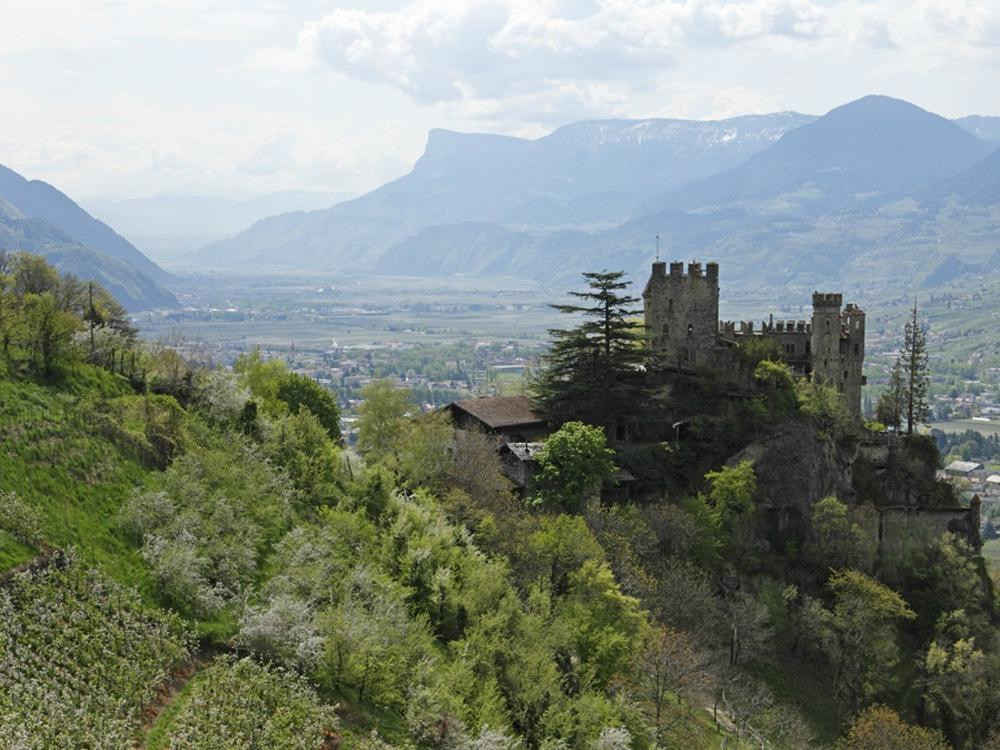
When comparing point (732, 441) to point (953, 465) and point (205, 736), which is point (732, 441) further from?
point (953, 465)

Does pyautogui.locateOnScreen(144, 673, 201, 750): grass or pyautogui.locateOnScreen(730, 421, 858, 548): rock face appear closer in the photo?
pyautogui.locateOnScreen(144, 673, 201, 750): grass

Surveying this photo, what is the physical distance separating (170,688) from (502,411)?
128ft

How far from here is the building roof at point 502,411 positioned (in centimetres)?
6525

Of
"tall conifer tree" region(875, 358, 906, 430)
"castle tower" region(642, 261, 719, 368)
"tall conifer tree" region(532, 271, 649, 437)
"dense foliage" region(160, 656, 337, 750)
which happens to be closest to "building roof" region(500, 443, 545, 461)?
"tall conifer tree" region(532, 271, 649, 437)

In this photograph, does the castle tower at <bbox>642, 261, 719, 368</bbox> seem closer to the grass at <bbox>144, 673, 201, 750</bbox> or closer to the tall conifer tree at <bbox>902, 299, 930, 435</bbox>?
the tall conifer tree at <bbox>902, 299, 930, 435</bbox>

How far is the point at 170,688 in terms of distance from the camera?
29469mm

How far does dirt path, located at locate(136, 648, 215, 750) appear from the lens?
89.8ft

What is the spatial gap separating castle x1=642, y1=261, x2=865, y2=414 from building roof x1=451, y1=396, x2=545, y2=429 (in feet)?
31.3

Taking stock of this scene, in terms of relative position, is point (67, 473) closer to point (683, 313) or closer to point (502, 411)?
point (502, 411)

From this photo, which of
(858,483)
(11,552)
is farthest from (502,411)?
(11,552)

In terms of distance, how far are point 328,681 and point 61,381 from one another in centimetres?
2124

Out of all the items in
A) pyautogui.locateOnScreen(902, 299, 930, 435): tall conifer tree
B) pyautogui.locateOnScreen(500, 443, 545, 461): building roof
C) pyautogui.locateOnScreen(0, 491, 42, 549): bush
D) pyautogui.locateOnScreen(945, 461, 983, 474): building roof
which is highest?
pyautogui.locateOnScreen(902, 299, 930, 435): tall conifer tree

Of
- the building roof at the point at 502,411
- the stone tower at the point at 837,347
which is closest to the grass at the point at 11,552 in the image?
the building roof at the point at 502,411

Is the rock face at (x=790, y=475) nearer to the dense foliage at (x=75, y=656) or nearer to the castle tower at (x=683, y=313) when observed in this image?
the castle tower at (x=683, y=313)
